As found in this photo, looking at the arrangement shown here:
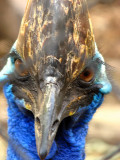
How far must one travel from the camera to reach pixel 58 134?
6.45 feet

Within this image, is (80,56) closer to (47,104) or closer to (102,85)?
(47,104)

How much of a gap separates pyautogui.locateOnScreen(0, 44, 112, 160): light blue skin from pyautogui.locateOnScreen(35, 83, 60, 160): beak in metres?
0.39

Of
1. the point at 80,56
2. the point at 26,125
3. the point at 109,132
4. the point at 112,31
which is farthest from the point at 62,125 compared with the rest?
the point at 112,31

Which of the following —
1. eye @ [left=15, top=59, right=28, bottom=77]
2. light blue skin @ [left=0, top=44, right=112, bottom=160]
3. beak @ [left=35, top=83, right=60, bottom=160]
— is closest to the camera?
beak @ [left=35, top=83, right=60, bottom=160]

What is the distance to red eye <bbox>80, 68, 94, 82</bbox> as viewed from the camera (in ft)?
5.49

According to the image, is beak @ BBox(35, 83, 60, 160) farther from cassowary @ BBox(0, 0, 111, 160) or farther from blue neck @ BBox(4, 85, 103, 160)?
blue neck @ BBox(4, 85, 103, 160)

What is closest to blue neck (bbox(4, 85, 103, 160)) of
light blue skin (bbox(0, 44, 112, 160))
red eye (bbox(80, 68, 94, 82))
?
light blue skin (bbox(0, 44, 112, 160))

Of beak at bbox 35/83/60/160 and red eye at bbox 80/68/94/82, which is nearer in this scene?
beak at bbox 35/83/60/160

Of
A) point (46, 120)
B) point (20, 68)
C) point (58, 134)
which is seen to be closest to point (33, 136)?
point (58, 134)

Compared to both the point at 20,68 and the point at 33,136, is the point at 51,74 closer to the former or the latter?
the point at 20,68

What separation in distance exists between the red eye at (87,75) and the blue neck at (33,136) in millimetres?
147

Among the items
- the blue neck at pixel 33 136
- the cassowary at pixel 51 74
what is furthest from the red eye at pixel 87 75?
the blue neck at pixel 33 136

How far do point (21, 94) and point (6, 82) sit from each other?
16 centimetres

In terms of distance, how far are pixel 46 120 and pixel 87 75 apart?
1.28 ft
